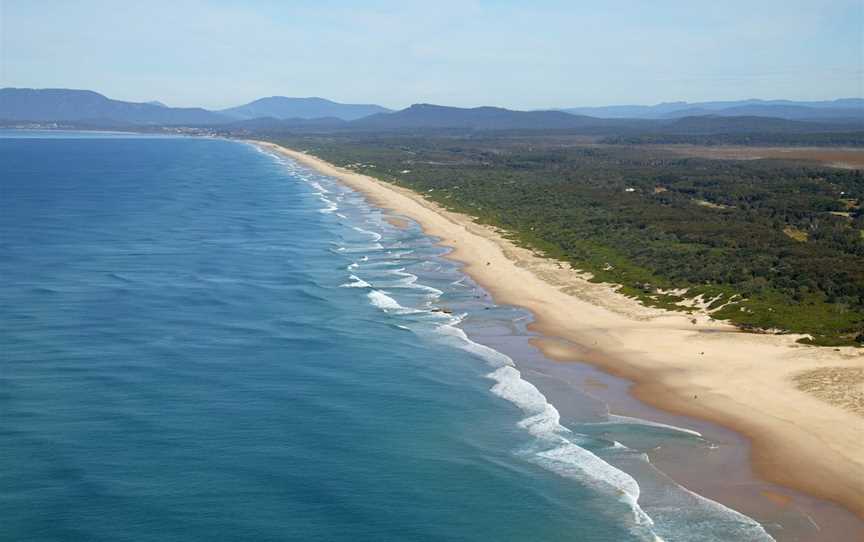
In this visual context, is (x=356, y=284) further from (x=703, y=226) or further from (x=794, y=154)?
(x=794, y=154)

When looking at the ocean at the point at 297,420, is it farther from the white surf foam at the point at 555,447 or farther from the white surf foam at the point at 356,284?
the white surf foam at the point at 356,284

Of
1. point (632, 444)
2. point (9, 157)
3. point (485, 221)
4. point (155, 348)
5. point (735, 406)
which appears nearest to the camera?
point (632, 444)

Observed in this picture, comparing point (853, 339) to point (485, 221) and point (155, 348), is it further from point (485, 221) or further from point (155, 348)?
point (485, 221)

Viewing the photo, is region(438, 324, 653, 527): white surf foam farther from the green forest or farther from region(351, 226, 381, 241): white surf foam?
region(351, 226, 381, 241): white surf foam

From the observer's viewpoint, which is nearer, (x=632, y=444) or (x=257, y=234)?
(x=632, y=444)

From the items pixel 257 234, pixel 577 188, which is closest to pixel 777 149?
pixel 577 188

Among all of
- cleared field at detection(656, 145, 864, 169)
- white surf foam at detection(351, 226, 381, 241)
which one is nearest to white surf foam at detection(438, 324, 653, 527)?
white surf foam at detection(351, 226, 381, 241)

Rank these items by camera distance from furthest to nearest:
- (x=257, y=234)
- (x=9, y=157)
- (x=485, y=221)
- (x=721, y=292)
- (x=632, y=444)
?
(x=9, y=157) < (x=485, y=221) < (x=257, y=234) < (x=721, y=292) < (x=632, y=444)
